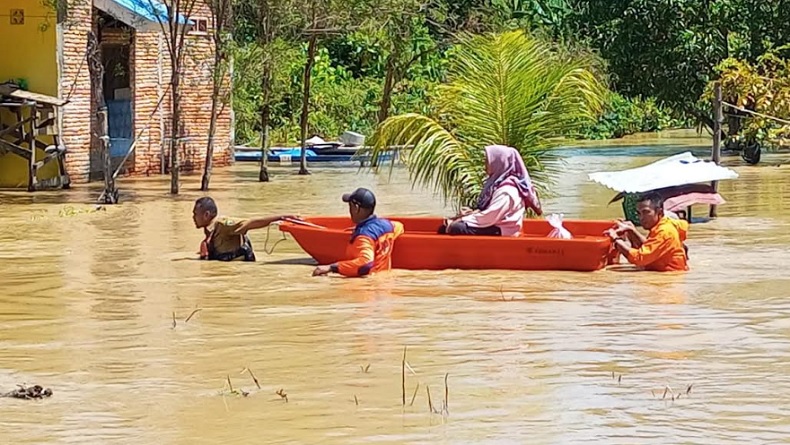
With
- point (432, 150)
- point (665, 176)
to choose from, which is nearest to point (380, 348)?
point (432, 150)

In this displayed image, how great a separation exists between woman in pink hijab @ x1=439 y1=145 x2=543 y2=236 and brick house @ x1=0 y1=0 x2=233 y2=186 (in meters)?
11.0

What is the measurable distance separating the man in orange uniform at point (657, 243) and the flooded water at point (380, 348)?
0.20 m

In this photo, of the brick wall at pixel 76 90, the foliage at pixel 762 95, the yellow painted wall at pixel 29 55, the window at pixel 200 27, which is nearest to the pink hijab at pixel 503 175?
the foliage at pixel 762 95

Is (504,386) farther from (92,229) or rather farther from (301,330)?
(92,229)

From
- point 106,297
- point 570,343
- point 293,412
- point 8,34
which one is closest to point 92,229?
point 106,297

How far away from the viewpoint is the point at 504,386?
873cm

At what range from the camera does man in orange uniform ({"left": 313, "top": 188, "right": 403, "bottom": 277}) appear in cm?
1338

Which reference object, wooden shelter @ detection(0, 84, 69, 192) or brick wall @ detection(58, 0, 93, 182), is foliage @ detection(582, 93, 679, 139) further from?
wooden shelter @ detection(0, 84, 69, 192)

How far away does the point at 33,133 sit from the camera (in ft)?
77.8

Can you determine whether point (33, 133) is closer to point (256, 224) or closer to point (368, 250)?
point (256, 224)

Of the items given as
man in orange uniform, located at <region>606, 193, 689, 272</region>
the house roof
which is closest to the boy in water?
man in orange uniform, located at <region>606, 193, 689, 272</region>

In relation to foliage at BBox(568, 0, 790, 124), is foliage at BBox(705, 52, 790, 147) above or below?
below

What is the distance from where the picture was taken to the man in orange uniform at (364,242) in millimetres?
13383

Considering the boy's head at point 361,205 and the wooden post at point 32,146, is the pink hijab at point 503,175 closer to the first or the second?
the boy's head at point 361,205
